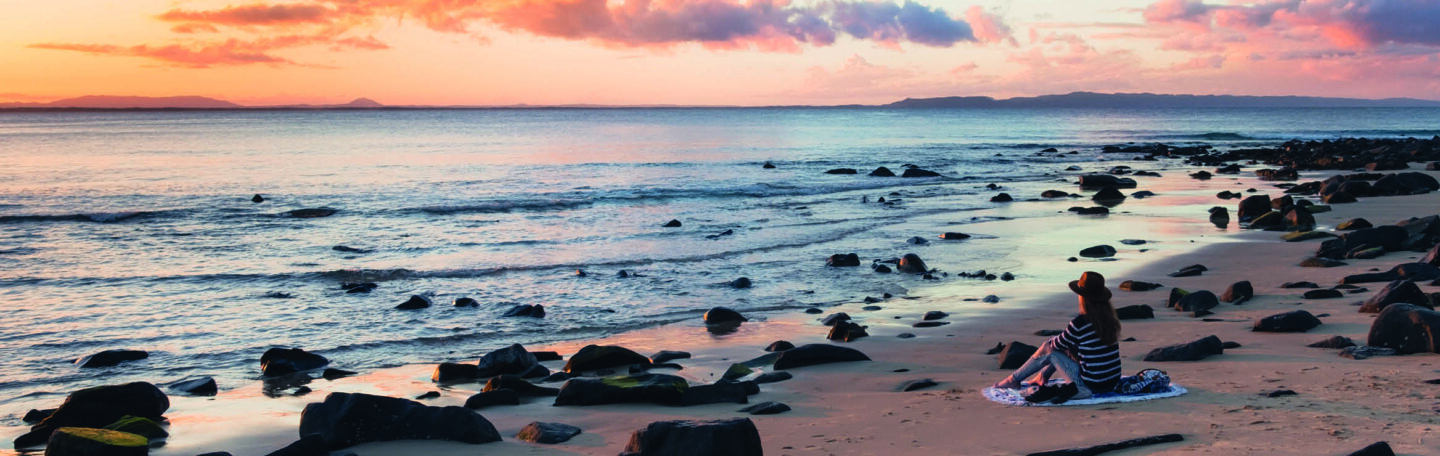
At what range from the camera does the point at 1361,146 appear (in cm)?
5581

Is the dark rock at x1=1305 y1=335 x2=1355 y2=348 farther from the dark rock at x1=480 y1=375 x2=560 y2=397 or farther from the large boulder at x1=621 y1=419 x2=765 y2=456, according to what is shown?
the dark rock at x1=480 y1=375 x2=560 y2=397

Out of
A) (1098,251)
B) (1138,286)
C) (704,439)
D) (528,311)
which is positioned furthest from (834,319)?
(1098,251)

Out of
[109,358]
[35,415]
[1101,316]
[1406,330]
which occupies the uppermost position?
[1101,316]

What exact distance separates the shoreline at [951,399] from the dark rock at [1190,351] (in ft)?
0.46

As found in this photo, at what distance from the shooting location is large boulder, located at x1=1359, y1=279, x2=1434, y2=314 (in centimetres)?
1102

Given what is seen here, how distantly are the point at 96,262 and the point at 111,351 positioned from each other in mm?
9429

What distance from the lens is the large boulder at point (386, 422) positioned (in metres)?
7.93

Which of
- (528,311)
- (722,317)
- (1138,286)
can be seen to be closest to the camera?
(722,317)

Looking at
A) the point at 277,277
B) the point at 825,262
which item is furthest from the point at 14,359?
the point at 825,262

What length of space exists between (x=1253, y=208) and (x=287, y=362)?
20454 mm

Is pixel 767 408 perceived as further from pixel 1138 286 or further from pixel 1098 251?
pixel 1098 251

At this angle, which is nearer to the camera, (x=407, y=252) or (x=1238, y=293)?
(x=1238, y=293)

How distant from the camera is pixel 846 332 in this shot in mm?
12211

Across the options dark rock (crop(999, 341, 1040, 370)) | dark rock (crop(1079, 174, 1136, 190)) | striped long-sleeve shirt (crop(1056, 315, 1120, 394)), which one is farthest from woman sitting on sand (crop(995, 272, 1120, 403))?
dark rock (crop(1079, 174, 1136, 190))
